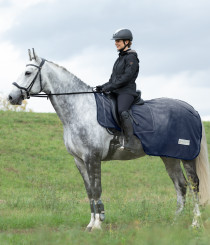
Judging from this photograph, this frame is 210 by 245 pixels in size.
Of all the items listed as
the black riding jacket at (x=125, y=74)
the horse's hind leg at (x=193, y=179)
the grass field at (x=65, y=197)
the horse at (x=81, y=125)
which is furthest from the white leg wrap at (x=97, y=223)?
the black riding jacket at (x=125, y=74)

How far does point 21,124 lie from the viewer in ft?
89.2

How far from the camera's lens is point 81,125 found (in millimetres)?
7742

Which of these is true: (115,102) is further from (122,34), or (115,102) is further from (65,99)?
(122,34)

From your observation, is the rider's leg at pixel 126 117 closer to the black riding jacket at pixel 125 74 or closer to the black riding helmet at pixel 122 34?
the black riding jacket at pixel 125 74

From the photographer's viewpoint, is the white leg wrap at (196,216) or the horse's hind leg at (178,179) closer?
the white leg wrap at (196,216)

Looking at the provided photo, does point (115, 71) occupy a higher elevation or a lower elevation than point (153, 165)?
higher

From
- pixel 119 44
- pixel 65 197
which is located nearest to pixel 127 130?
pixel 119 44

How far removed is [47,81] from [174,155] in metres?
3.14

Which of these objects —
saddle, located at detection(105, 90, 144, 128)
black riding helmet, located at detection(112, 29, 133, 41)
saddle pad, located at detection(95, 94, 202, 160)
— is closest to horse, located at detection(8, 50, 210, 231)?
saddle pad, located at detection(95, 94, 202, 160)

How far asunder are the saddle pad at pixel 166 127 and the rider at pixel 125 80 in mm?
229

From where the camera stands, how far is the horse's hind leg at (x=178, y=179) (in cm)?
884

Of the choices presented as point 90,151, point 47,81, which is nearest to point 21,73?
point 47,81

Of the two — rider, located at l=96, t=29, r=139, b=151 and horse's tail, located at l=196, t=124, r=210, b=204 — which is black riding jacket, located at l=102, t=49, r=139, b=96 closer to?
rider, located at l=96, t=29, r=139, b=151

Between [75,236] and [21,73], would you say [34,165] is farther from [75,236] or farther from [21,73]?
[75,236]
